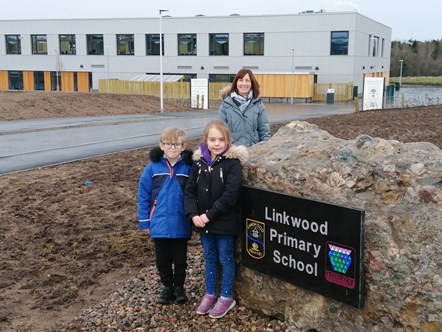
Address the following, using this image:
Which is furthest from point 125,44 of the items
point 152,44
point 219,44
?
point 219,44

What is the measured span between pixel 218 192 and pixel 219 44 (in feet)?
174

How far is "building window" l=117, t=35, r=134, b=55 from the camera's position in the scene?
57.9 m

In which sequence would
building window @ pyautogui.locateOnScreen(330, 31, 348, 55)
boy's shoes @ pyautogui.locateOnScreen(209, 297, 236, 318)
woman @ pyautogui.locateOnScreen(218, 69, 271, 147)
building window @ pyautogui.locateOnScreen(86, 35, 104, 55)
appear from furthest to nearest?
building window @ pyautogui.locateOnScreen(86, 35, 104, 55)
building window @ pyautogui.locateOnScreen(330, 31, 348, 55)
woman @ pyautogui.locateOnScreen(218, 69, 271, 147)
boy's shoes @ pyautogui.locateOnScreen(209, 297, 236, 318)

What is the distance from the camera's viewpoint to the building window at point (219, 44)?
2180 inches

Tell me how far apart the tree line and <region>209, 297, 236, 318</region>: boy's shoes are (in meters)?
94.6

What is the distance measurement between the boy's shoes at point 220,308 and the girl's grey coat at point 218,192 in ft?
1.99

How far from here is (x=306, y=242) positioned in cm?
399

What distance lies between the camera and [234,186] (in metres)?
4.26

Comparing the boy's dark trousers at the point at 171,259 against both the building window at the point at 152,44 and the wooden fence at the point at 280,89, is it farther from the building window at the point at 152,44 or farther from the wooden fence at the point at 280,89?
the building window at the point at 152,44

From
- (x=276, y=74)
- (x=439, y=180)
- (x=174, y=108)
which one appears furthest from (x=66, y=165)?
(x=276, y=74)

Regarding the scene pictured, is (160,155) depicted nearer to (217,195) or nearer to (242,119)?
(217,195)

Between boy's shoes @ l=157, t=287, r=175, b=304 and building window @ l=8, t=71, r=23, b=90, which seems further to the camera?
building window @ l=8, t=71, r=23, b=90

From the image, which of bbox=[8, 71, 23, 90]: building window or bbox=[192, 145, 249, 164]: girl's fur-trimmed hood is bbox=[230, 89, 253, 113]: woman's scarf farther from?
bbox=[8, 71, 23, 90]: building window

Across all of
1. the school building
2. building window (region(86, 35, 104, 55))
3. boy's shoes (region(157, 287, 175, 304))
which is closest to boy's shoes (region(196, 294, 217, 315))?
boy's shoes (region(157, 287, 175, 304))
